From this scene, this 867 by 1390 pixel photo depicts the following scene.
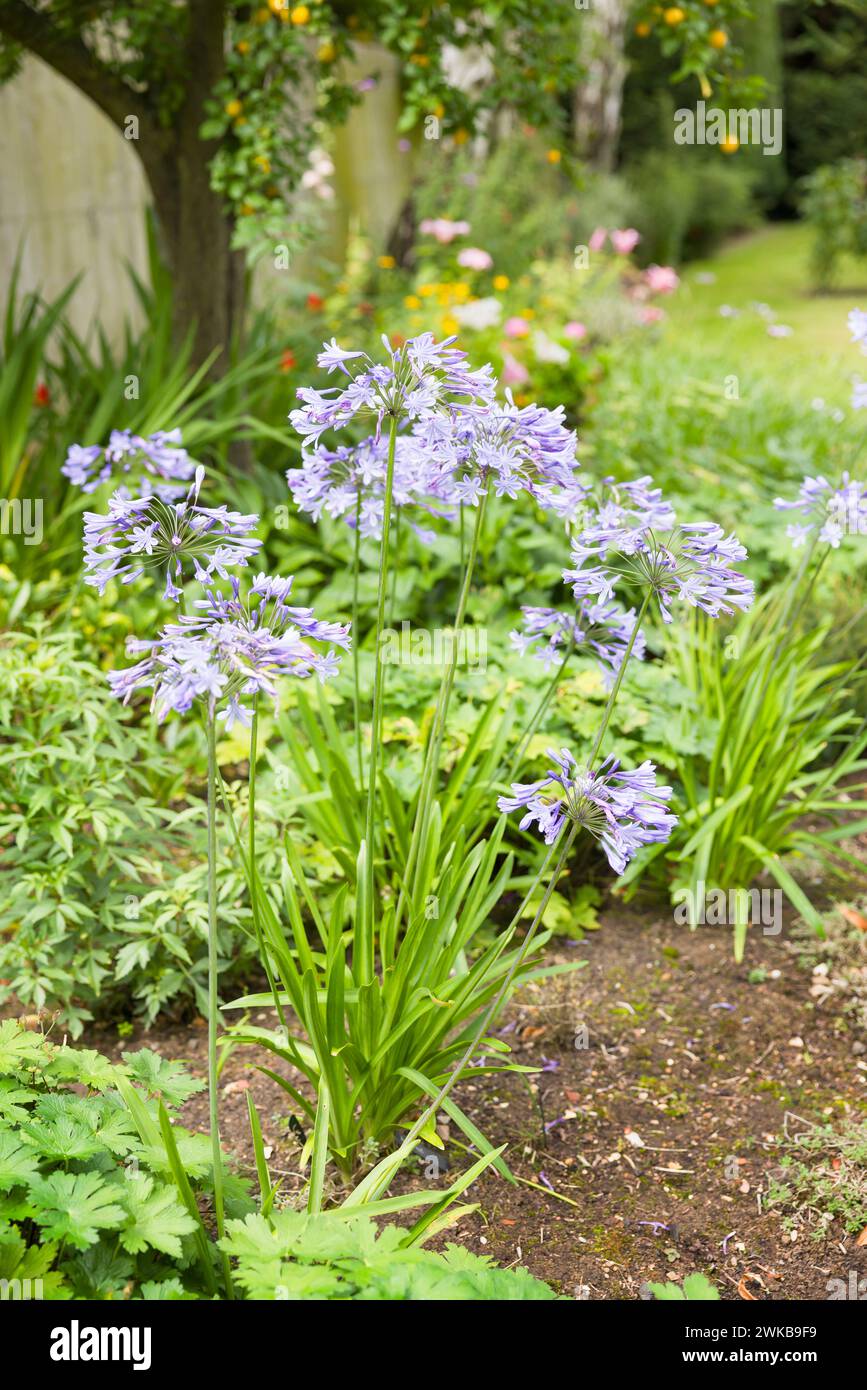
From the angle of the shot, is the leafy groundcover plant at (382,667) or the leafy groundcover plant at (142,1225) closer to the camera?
the leafy groundcover plant at (142,1225)

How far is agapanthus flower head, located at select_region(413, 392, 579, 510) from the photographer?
182 cm

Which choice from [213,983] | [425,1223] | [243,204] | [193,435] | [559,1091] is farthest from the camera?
[193,435]

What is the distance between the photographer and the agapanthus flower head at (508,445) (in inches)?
71.7

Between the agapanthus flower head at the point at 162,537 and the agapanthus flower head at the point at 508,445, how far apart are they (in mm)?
338

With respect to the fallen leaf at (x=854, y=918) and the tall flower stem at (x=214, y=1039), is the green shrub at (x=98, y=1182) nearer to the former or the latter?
the tall flower stem at (x=214, y=1039)

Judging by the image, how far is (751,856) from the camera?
3137 mm

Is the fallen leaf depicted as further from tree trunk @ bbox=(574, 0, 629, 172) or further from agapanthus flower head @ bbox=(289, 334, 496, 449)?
tree trunk @ bbox=(574, 0, 629, 172)

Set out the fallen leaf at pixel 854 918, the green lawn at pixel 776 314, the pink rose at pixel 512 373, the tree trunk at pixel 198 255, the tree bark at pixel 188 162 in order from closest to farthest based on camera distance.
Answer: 1. the fallen leaf at pixel 854 918
2. the tree bark at pixel 188 162
3. the tree trunk at pixel 198 255
4. the pink rose at pixel 512 373
5. the green lawn at pixel 776 314

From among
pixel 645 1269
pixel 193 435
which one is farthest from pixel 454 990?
pixel 193 435

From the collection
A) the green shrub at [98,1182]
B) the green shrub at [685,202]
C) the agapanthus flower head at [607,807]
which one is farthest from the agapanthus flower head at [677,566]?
the green shrub at [685,202]

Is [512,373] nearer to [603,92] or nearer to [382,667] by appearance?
[382,667]
